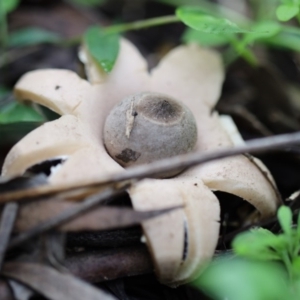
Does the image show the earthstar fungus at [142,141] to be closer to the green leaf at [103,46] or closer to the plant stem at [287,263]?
the green leaf at [103,46]

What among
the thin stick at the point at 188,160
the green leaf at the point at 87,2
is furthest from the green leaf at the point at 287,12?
the green leaf at the point at 87,2

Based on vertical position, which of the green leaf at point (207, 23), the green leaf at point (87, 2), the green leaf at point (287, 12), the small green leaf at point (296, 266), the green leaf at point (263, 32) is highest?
the green leaf at point (287, 12)

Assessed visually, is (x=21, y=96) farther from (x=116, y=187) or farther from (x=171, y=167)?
(x=171, y=167)

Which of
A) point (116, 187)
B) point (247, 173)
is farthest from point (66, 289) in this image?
point (247, 173)

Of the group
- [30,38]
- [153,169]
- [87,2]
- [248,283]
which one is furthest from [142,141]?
[87,2]

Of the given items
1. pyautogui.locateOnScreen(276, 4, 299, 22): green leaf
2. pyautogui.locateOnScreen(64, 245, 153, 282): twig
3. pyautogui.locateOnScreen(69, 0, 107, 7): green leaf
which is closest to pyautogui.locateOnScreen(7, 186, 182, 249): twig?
pyautogui.locateOnScreen(64, 245, 153, 282): twig

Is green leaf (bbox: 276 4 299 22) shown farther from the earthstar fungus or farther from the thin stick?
the thin stick

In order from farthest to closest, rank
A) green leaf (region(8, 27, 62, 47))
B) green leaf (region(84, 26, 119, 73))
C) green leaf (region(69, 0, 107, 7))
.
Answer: green leaf (region(69, 0, 107, 7)) < green leaf (region(8, 27, 62, 47)) < green leaf (region(84, 26, 119, 73))
